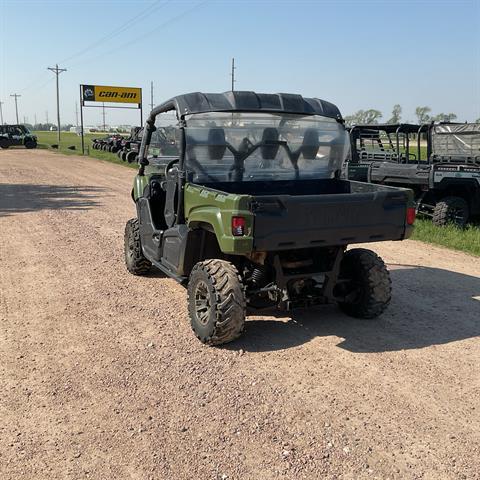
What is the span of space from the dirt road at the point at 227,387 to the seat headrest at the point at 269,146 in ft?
5.34

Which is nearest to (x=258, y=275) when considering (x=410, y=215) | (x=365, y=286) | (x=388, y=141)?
(x=365, y=286)

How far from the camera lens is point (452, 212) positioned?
9922mm

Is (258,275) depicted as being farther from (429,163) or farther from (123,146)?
(123,146)

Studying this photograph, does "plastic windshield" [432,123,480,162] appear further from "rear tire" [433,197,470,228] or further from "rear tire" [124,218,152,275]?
"rear tire" [124,218,152,275]

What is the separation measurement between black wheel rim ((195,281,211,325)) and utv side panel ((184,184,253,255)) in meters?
0.54

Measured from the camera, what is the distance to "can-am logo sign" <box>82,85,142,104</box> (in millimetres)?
35550

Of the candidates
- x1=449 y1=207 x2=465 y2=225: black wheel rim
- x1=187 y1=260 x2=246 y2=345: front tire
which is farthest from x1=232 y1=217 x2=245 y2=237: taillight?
x1=449 y1=207 x2=465 y2=225: black wheel rim

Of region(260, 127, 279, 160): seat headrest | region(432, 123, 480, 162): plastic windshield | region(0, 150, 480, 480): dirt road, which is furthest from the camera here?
region(432, 123, 480, 162): plastic windshield

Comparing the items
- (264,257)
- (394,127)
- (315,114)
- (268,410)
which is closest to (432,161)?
(394,127)

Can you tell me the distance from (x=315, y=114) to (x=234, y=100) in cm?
88

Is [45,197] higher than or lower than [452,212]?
lower

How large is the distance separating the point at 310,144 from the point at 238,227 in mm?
1837

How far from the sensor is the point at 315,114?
512 cm

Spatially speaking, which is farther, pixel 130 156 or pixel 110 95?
pixel 110 95
